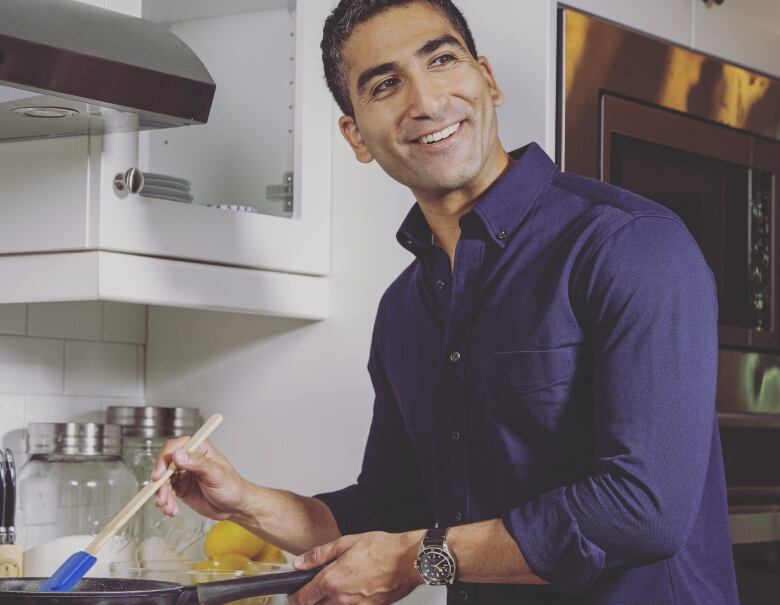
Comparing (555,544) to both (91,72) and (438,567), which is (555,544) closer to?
(438,567)

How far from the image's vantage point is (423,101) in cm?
142

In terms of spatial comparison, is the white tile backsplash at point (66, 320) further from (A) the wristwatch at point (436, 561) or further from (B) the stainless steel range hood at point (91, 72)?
(A) the wristwatch at point (436, 561)

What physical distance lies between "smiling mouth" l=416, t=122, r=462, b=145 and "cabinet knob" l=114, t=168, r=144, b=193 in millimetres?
385

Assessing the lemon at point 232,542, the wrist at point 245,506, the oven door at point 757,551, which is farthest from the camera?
the oven door at point 757,551

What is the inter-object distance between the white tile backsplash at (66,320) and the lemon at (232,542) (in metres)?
0.46

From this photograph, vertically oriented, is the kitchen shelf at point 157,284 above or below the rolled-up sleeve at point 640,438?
above

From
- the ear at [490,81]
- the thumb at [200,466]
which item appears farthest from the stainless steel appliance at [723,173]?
the thumb at [200,466]

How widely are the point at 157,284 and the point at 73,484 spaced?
42 centimetres

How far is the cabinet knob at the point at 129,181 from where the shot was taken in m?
1.60

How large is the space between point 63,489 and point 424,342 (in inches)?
27.6

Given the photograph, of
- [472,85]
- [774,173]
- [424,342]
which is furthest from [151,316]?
[774,173]

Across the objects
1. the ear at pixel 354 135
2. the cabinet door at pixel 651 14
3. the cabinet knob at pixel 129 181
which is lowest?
the cabinet knob at pixel 129 181

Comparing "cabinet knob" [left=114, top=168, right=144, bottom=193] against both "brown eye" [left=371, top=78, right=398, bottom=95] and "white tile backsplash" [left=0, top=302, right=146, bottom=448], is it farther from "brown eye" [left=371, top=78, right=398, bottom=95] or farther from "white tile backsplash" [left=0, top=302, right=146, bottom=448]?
"white tile backsplash" [left=0, top=302, right=146, bottom=448]

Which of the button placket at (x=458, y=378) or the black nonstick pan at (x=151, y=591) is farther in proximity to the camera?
the button placket at (x=458, y=378)
